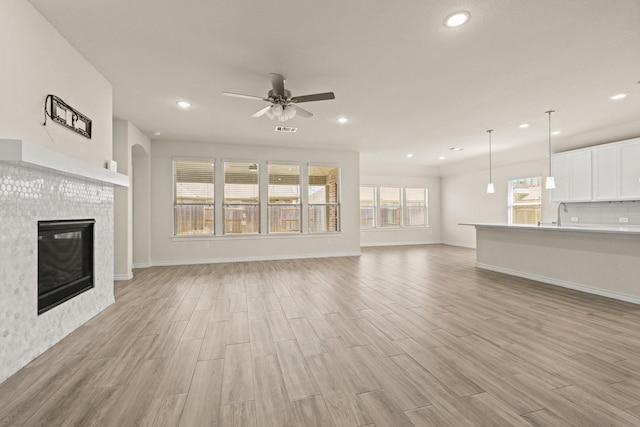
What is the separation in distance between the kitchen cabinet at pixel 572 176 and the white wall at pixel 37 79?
864cm

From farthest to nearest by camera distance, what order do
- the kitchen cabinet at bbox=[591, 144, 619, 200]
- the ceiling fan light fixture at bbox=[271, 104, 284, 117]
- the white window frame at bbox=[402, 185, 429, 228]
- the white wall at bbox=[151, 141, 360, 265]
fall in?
the white window frame at bbox=[402, 185, 429, 228] < the white wall at bbox=[151, 141, 360, 265] < the kitchen cabinet at bbox=[591, 144, 619, 200] < the ceiling fan light fixture at bbox=[271, 104, 284, 117]

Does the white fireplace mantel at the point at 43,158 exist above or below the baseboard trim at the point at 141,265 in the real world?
above

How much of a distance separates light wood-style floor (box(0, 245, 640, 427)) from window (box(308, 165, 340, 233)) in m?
3.75

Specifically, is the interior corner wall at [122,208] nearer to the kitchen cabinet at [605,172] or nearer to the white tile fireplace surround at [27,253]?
the white tile fireplace surround at [27,253]

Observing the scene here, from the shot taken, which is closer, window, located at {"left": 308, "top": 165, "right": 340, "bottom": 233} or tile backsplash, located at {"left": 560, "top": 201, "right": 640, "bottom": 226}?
tile backsplash, located at {"left": 560, "top": 201, "right": 640, "bottom": 226}

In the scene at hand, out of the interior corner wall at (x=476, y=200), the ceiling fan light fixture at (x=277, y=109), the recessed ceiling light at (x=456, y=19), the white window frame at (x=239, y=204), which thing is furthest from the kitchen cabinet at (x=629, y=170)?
the white window frame at (x=239, y=204)

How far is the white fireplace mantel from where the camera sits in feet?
6.21

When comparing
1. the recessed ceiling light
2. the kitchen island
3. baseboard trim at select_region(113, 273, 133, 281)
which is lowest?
baseboard trim at select_region(113, 273, 133, 281)

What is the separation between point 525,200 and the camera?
8086mm

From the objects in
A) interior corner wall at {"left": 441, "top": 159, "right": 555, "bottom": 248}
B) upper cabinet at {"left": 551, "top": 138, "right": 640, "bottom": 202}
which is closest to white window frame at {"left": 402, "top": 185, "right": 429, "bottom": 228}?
interior corner wall at {"left": 441, "top": 159, "right": 555, "bottom": 248}

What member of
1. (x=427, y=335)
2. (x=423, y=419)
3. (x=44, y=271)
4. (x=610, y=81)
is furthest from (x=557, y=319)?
(x=44, y=271)

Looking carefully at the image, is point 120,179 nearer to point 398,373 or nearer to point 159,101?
point 159,101

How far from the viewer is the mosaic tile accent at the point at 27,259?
2.06 metres

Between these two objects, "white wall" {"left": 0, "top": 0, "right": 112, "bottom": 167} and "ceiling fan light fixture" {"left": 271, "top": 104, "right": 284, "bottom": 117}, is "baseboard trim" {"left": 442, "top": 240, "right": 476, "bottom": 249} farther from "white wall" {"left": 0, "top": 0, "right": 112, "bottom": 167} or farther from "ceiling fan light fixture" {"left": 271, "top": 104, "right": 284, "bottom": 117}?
"white wall" {"left": 0, "top": 0, "right": 112, "bottom": 167}
